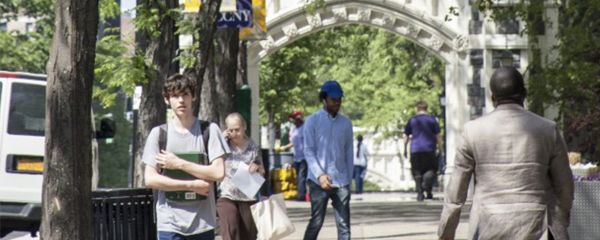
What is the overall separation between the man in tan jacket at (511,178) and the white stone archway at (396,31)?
23.6 meters

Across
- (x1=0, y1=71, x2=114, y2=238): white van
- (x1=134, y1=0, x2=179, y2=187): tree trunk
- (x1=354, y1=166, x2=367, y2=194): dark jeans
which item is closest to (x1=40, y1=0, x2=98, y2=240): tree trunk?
(x1=134, y1=0, x2=179, y2=187): tree trunk

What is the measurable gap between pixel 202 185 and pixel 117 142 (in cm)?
4484

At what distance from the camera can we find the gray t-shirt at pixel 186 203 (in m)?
8.58

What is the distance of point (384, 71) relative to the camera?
50500 millimetres

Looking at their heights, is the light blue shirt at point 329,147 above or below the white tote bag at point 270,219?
above

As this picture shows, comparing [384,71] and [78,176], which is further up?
[384,71]

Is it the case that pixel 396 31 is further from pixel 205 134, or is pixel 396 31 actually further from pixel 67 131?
pixel 205 134

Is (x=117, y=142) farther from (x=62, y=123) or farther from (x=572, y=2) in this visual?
(x=62, y=123)

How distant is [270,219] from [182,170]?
14.8ft

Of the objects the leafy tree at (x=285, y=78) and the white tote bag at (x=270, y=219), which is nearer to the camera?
the white tote bag at (x=270, y=219)

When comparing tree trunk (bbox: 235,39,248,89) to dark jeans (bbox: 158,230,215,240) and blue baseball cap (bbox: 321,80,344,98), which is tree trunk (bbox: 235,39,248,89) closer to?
blue baseball cap (bbox: 321,80,344,98)

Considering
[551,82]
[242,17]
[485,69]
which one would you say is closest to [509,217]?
[551,82]

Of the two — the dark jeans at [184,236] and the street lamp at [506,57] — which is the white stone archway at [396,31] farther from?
the dark jeans at [184,236]

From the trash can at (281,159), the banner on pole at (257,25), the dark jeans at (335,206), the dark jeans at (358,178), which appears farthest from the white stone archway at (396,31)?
the dark jeans at (335,206)
